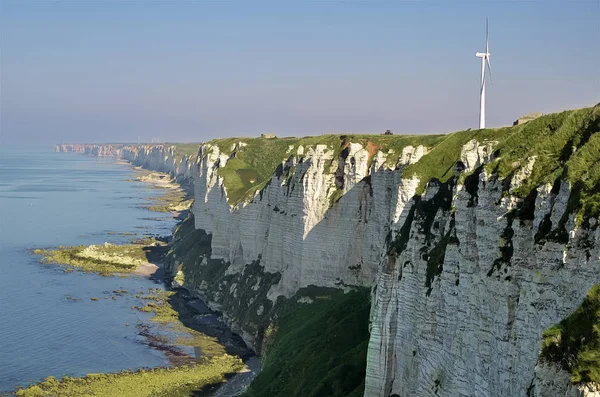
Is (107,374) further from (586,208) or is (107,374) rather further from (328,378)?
(586,208)

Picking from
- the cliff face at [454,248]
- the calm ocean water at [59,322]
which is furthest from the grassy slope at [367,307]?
the calm ocean water at [59,322]

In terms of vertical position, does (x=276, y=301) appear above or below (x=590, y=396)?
below

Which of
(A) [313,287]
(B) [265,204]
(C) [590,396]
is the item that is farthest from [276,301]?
(C) [590,396]

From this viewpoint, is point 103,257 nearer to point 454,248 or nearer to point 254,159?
point 254,159

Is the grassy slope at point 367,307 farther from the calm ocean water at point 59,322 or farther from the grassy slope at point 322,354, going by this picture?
the calm ocean water at point 59,322

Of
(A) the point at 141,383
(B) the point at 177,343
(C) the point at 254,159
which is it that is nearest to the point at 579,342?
(A) the point at 141,383

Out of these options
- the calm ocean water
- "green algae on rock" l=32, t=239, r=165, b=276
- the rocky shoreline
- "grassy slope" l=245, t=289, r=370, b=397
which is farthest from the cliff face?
"green algae on rock" l=32, t=239, r=165, b=276

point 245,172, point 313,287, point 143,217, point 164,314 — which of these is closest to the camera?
point 313,287

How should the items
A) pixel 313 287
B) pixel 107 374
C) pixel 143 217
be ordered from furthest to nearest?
pixel 143 217
pixel 313 287
pixel 107 374
